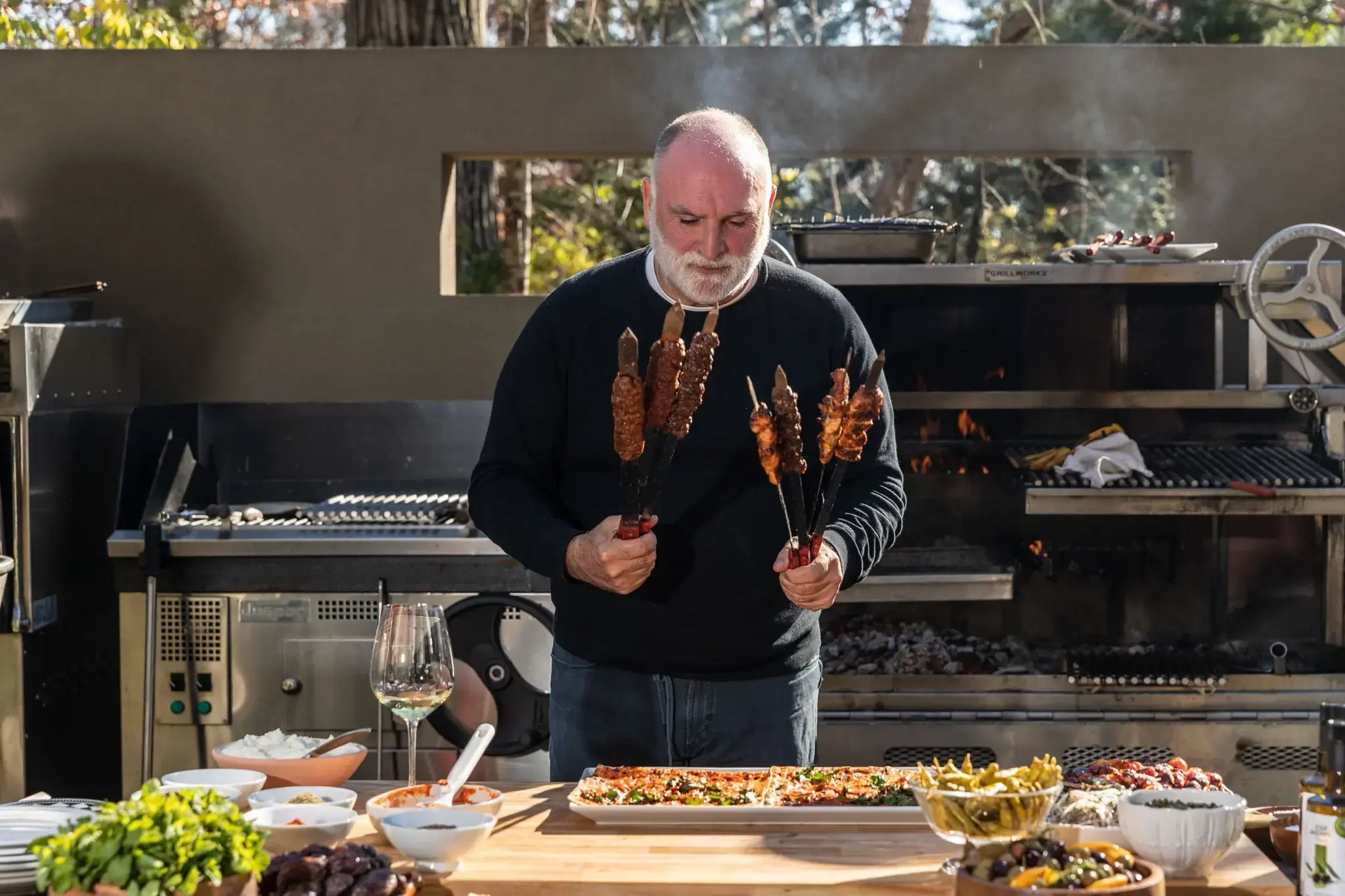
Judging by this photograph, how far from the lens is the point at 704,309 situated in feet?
11.2

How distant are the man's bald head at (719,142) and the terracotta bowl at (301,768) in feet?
4.33

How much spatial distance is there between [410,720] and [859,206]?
14.7 m

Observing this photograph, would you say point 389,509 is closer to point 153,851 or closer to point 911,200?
point 153,851

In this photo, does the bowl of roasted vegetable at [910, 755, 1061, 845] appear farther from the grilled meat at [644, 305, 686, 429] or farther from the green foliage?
the green foliage

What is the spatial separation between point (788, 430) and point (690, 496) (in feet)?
1.60

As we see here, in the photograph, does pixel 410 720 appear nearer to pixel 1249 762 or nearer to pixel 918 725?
pixel 918 725

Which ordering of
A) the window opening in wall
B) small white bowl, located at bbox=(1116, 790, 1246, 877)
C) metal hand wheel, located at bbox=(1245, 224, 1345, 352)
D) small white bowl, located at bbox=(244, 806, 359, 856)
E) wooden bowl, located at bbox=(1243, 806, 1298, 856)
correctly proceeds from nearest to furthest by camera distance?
small white bowl, located at bbox=(1116, 790, 1246, 877), small white bowl, located at bbox=(244, 806, 359, 856), wooden bowl, located at bbox=(1243, 806, 1298, 856), metal hand wheel, located at bbox=(1245, 224, 1345, 352), the window opening in wall

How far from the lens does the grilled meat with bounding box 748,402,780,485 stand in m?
2.85

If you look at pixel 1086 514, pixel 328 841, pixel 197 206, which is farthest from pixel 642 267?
pixel 197 206

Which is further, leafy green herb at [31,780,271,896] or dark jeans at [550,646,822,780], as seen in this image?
dark jeans at [550,646,822,780]

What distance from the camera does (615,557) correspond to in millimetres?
2824

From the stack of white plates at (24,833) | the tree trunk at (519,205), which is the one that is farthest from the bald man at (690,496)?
the tree trunk at (519,205)

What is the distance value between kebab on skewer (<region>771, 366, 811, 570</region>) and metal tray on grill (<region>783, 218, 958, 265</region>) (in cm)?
243

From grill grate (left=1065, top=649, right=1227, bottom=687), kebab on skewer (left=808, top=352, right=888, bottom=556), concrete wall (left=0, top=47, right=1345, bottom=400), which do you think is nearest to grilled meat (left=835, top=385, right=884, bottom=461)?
kebab on skewer (left=808, top=352, right=888, bottom=556)
